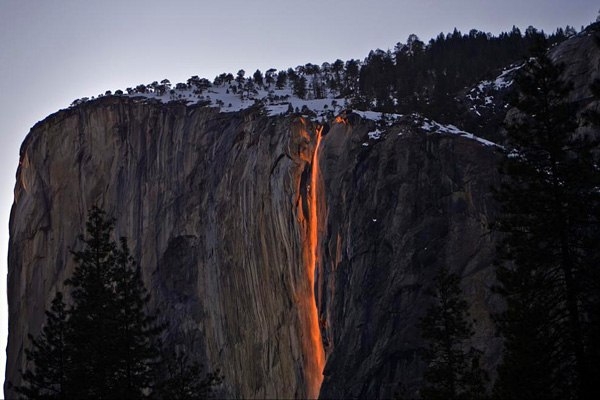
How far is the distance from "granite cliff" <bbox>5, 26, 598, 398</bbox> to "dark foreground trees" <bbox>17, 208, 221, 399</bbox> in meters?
15.1

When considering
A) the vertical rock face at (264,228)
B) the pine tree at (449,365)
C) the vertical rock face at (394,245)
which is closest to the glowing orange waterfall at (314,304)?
the vertical rock face at (264,228)

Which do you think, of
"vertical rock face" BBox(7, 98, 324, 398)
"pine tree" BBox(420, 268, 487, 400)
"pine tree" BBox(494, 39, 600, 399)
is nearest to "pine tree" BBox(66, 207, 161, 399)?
"pine tree" BBox(420, 268, 487, 400)

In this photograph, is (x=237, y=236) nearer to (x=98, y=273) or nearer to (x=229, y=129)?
(x=229, y=129)

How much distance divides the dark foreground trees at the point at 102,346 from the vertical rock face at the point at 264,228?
11938 millimetres

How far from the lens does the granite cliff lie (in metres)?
51.3

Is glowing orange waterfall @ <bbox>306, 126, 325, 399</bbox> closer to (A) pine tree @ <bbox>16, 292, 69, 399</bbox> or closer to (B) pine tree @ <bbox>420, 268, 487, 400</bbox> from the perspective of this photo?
(B) pine tree @ <bbox>420, 268, 487, 400</bbox>

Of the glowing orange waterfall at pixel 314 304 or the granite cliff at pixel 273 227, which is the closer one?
the granite cliff at pixel 273 227

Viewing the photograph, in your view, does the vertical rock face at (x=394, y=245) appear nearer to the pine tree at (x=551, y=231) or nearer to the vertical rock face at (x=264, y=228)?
the vertical rock face at (x=264, y=228)

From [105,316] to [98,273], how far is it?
2312 mm

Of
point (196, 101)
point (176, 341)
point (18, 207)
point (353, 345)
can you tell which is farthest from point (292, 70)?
point (353, 345)

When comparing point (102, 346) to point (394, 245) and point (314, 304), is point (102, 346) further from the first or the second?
point (314, 304)

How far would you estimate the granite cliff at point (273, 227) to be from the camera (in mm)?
51281

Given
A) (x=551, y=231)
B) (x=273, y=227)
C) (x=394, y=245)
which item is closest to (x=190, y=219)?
(x=273, y=227)

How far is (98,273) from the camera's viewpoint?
1412 inches
